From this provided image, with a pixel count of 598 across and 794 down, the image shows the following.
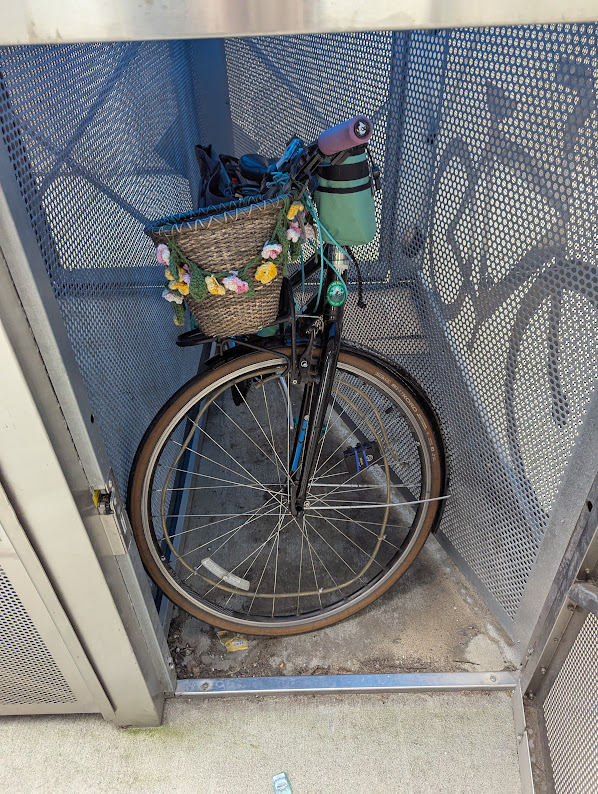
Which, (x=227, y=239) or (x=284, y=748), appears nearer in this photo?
(x=227, y=239)

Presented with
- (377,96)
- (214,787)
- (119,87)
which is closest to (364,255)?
(377,96)

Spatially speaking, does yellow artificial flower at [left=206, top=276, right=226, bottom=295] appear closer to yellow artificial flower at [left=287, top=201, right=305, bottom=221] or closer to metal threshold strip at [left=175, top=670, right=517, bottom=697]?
yellow artificial flower at [left=287, top=201, right=305, bottom=221]

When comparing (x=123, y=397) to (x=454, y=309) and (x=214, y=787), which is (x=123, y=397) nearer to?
(x=454, y=309)

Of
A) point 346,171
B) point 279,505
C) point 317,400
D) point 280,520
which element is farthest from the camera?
point 279,505

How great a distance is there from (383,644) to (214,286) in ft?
4.47

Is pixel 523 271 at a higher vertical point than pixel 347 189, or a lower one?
lower

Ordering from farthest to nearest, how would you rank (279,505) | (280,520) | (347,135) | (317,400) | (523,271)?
(279,505)
(280,520)
(317,400)
(523,271)
(347,135)

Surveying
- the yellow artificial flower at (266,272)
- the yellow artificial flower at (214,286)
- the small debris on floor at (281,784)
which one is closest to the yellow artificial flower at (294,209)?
the yellow artificial flower at (266,272)

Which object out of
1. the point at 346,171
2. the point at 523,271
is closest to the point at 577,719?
the point at 523,271

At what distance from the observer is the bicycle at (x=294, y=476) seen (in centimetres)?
153

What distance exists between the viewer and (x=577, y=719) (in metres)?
1.44

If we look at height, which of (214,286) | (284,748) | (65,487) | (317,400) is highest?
(214,286)

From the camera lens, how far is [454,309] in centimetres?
167

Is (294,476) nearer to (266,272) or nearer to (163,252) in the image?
(266,272)
